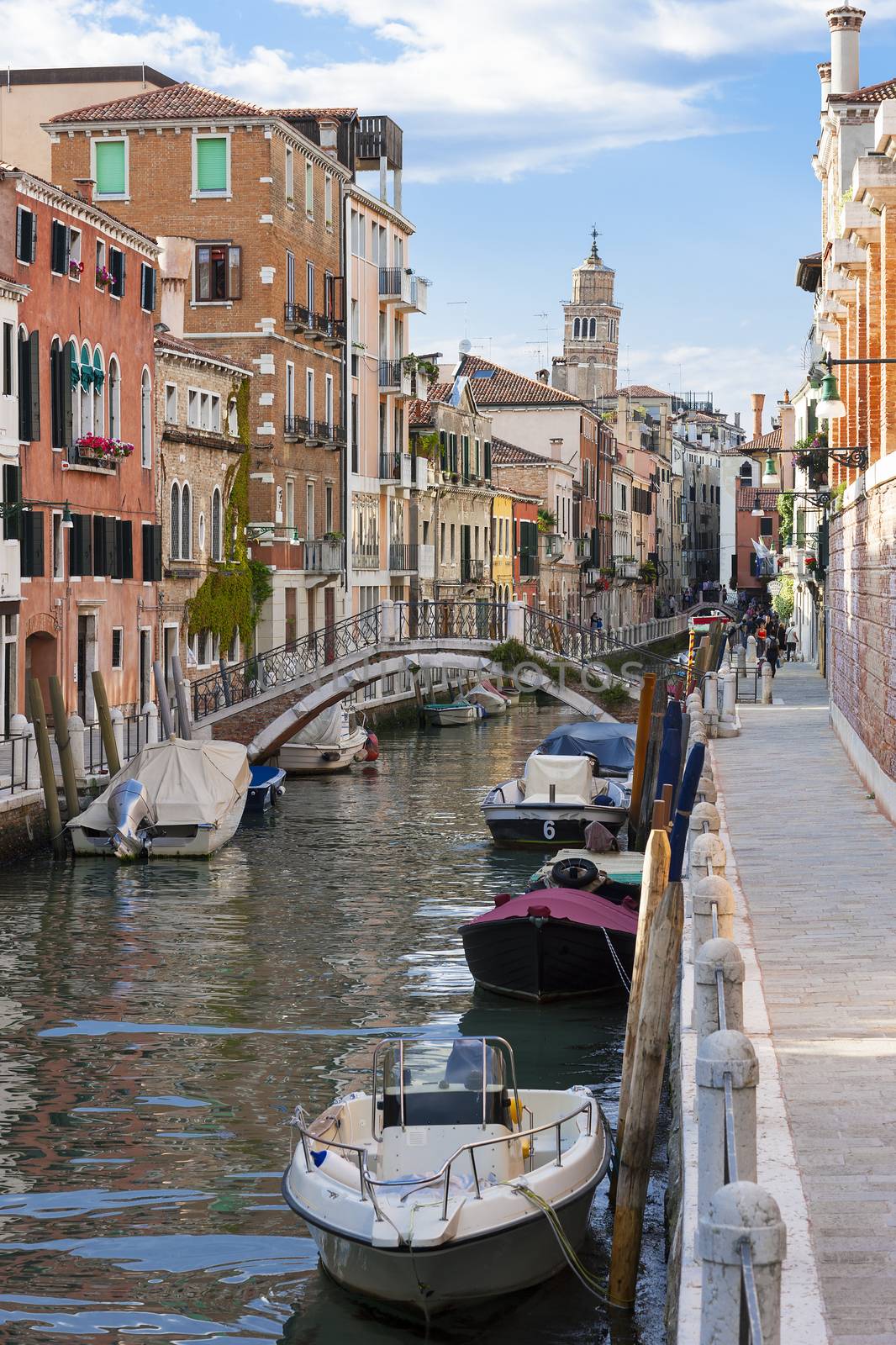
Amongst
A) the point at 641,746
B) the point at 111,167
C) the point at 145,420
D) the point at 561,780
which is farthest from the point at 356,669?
the point at 111,167

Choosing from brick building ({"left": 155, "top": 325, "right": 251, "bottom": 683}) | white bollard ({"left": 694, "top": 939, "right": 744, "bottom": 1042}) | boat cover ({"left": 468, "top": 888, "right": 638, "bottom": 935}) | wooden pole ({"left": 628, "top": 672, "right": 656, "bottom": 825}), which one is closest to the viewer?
white bollard ({"left": 694, "top": 939, "right": 744, "bottom": 1042})

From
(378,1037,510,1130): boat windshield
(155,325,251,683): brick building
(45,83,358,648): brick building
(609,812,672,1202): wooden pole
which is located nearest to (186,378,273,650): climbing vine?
(155,325,251,683): brick building

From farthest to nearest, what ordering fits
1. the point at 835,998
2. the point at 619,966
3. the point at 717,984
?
1. the point at 619,966
2. the point at 835,998
3. the point at 717,984

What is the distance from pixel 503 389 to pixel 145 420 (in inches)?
1624

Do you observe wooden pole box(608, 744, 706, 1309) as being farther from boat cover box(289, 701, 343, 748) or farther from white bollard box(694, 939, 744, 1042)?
boat cover box(289, 701, 343, 748)

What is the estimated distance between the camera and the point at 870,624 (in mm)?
20234

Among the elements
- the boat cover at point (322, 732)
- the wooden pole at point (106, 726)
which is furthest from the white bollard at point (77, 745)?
the boat cover at point (322, 732)

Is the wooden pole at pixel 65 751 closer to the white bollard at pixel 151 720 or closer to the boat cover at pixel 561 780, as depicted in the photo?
the white bollard at pixel 151 720

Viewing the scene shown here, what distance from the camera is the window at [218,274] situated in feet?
132

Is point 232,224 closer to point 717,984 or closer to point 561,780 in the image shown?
point 561,780

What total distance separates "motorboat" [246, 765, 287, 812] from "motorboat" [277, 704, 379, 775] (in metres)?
4.02

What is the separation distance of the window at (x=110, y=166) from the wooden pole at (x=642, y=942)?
3240 centimetres

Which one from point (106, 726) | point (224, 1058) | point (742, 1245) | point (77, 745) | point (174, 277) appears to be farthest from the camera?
point (174, 277)

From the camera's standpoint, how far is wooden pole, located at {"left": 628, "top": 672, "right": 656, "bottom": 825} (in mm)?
24109
